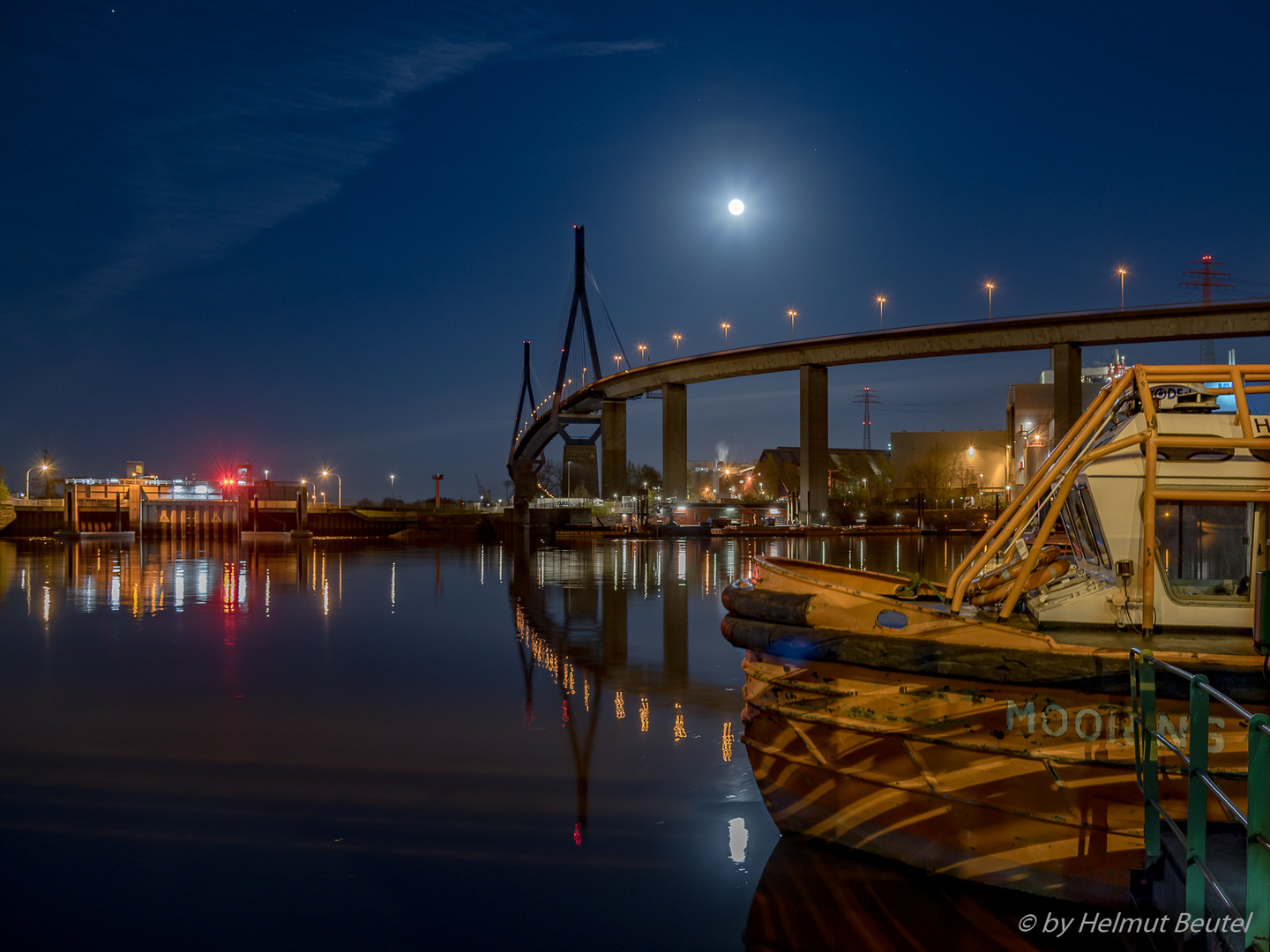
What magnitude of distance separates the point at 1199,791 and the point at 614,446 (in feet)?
283

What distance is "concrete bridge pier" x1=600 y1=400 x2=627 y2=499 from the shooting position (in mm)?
88812

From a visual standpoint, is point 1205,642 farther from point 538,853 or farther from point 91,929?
point 91,929

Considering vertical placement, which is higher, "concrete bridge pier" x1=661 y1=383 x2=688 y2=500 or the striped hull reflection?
"concrete bridge pier" x1=661 y1=383 x2=688 y2=500

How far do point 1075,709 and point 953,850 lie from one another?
117 cm

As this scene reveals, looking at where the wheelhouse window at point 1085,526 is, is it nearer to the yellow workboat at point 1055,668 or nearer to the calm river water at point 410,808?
the yellow workboat at point 1055,668

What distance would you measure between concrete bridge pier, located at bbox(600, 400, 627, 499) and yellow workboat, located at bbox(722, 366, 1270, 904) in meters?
82.0

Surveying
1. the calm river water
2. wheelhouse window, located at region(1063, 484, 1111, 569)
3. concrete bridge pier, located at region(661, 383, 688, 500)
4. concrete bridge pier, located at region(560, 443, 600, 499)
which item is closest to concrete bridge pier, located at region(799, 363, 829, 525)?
concrete bridge pier, located at region(661, 383, 688, 500)

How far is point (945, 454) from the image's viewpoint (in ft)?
343

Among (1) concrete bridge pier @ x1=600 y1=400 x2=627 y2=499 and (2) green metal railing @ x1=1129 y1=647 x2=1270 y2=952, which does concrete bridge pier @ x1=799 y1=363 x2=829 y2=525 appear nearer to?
(1) concrete bridge pier @ x1=600 y1=400 x2=627 y2=499

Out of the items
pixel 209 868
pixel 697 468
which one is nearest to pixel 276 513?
pixel 209 868

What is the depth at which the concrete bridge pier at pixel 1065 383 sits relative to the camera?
60688 mm

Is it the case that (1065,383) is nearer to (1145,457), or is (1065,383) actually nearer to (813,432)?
(813,432)

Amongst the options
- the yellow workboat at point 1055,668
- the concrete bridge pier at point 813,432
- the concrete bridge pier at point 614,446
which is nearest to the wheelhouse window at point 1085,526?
the yellow workboat at point 1055,668

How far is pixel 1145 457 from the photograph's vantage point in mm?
5184
